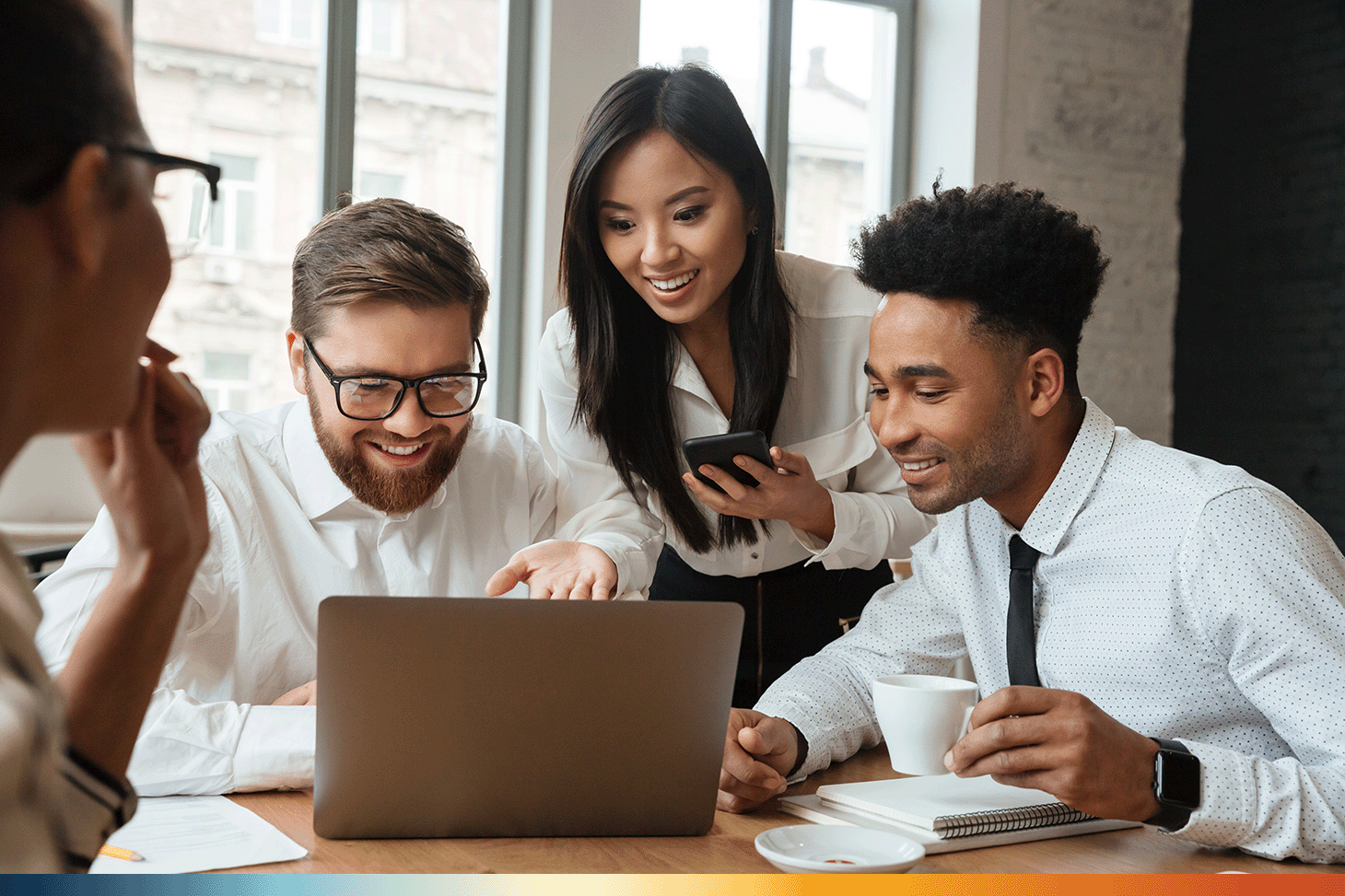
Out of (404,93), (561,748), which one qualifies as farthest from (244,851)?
(404,93)

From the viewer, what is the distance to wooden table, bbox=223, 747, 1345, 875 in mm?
1087

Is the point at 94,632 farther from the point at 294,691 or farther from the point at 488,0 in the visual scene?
the point at 488,0

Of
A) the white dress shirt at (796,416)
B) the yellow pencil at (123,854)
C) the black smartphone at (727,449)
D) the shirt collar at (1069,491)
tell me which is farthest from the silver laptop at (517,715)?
the white dress shirt at (796,416)

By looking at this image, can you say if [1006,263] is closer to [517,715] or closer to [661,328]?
[661,328]

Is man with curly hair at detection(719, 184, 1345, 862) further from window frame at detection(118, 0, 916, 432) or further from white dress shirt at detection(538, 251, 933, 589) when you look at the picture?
window frame at detection(118, 0, 916, 432)

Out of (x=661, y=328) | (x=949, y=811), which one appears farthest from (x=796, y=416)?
(x=949, y=811)

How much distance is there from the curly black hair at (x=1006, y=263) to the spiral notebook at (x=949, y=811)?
596mm

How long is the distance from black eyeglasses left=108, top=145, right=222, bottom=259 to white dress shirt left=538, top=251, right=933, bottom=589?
5.16 feet

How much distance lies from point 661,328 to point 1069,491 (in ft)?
3.08

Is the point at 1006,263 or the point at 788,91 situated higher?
the point at 788,91

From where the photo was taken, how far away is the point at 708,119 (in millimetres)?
2059

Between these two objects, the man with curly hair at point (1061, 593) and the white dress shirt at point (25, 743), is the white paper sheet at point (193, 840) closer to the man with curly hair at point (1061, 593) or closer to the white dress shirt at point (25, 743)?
the man with curly hair at point (1061, 593)

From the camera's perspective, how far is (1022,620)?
1539 millimetres

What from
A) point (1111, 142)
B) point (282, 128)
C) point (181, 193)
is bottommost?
point (181, 193)
